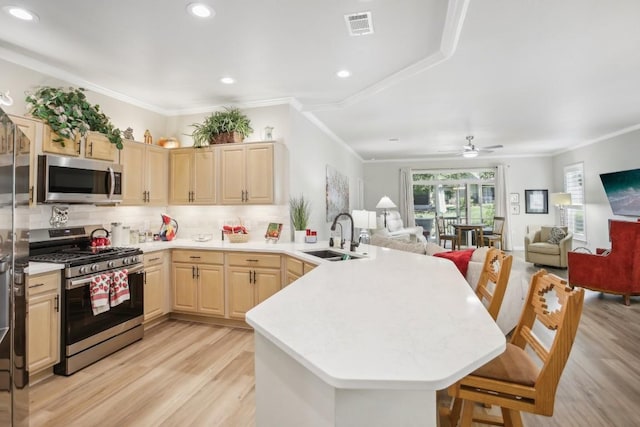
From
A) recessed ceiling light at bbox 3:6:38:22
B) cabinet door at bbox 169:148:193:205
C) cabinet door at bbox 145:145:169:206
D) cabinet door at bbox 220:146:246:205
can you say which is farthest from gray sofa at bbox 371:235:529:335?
recessed ceiling light at bbox 3:6:38:22

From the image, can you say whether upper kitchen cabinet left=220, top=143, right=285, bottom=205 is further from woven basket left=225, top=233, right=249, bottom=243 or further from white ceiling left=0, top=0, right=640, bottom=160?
white ceiling left=0, top=0, right=640, bottom=160

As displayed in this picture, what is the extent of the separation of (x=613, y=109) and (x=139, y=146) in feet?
21.7

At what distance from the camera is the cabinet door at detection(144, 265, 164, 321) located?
360 centimetres

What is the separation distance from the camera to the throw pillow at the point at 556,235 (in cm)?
687

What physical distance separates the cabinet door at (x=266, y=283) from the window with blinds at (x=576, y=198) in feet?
24.8

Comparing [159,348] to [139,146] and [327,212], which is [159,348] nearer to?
[139,146]

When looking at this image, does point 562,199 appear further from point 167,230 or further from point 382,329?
point 382,329

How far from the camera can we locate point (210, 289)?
3854mm

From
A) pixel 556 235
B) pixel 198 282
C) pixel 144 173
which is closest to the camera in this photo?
pixel 198 282

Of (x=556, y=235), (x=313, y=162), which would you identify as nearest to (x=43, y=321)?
(x=313, y=162)

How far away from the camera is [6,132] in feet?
4.00

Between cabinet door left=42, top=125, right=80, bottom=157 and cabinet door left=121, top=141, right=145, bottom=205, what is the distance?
0.56 meters

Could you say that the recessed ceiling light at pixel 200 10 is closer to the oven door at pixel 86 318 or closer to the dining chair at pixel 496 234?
the oven door at pixel 86 318

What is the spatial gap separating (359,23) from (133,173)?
117 inches
